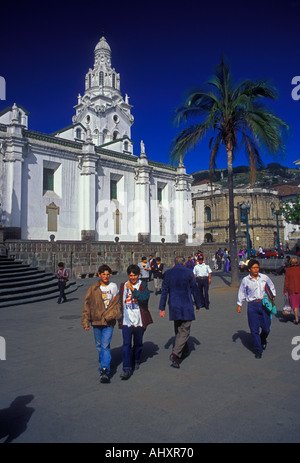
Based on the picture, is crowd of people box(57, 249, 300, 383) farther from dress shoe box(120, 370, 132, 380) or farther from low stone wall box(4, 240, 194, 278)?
low stone wall box(4, 240, 194, 278)

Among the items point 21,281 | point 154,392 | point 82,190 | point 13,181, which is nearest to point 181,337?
point 154,392

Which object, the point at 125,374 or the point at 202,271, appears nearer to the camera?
the point at 125,374

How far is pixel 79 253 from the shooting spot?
21.6 metres

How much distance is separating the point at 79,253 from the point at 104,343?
56.9ft

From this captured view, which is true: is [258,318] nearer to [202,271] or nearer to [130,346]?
[130,346]

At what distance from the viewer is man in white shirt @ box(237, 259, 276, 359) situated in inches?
219

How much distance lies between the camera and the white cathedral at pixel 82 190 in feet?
72.8

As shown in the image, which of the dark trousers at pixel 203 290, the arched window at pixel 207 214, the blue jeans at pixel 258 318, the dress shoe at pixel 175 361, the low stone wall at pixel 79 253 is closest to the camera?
the dress shoe at pixel 175 361

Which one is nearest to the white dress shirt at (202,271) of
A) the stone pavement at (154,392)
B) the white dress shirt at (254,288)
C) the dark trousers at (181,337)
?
the stone pavement at (154,392)

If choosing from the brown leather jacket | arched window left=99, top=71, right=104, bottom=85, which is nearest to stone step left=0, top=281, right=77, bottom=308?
the brown leather jacket

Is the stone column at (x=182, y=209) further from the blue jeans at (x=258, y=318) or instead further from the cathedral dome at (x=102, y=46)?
the blue jeans at (x=258, y=318)

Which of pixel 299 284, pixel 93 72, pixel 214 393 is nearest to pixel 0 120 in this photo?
pixel 93 72

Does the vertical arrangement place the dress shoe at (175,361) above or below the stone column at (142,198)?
below
